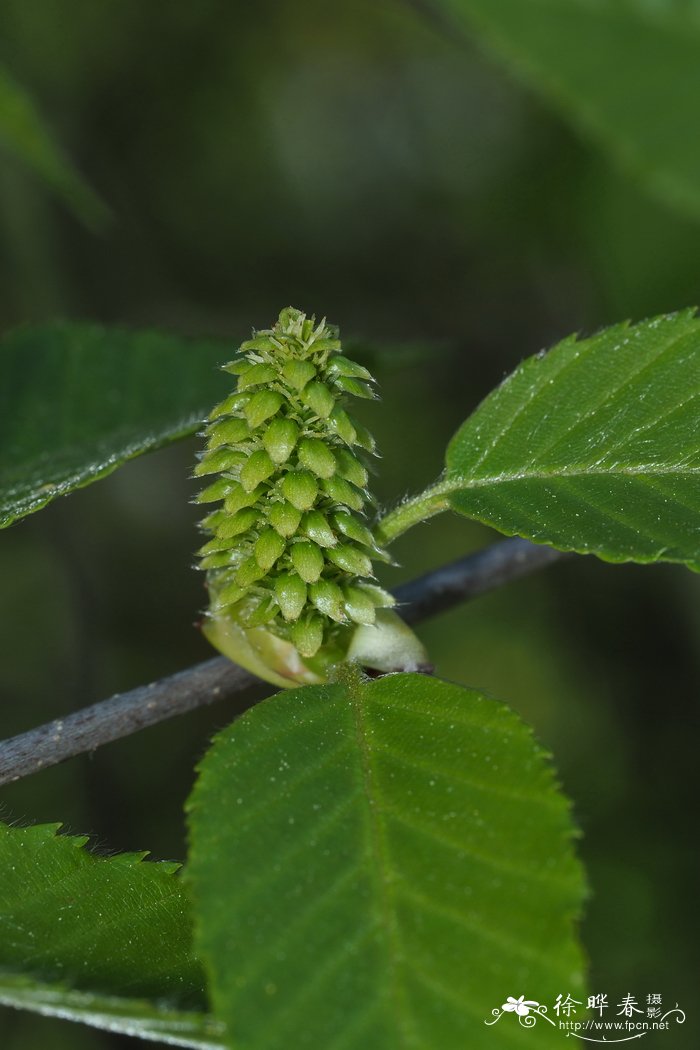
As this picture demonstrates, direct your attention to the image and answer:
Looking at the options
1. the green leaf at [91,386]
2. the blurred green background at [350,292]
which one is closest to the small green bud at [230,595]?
the green leaf at [91,386]

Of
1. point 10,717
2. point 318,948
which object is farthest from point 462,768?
point 10,717

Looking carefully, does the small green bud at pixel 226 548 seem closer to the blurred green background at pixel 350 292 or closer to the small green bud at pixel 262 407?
the small green bud at pixel 262 407

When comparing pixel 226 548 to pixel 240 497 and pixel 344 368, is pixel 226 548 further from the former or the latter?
pixel 344 368

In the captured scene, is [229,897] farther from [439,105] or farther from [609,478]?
[439,105]

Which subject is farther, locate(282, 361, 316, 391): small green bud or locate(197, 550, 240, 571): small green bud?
locate(197, 550, 240, 571): small green bud

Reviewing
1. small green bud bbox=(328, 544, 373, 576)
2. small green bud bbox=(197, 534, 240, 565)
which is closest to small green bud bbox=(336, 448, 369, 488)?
small green bud bbox=(328, 544, 373, 576)

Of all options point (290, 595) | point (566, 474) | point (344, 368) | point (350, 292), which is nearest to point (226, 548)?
point (290, 595)

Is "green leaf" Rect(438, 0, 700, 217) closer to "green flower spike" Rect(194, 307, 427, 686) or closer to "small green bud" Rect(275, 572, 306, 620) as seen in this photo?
"green flower spike" Rect(194, 307, 427, 686)
